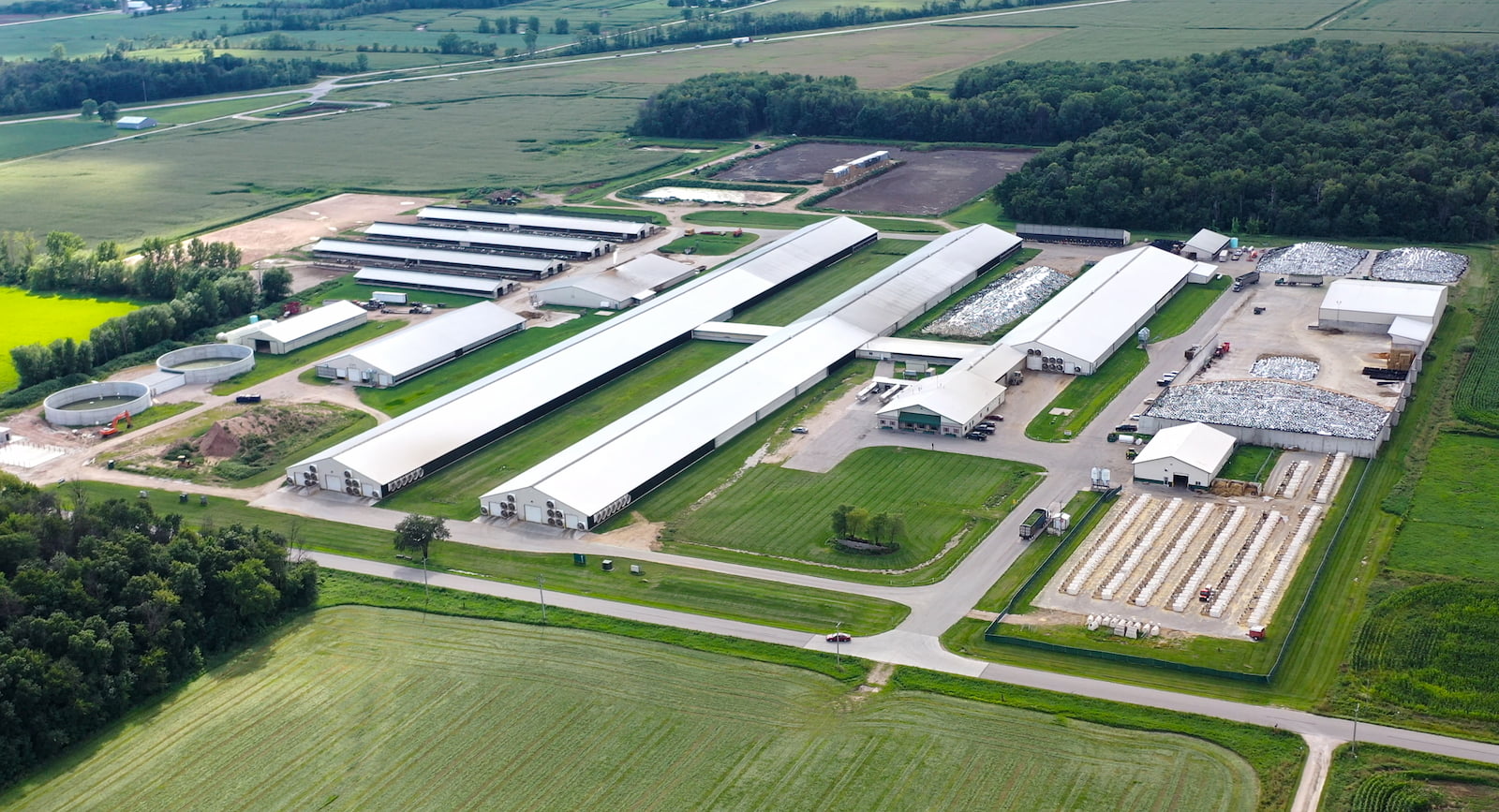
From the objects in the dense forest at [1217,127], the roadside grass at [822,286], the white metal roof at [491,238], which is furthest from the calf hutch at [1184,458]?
the white metal roof at [491,238]

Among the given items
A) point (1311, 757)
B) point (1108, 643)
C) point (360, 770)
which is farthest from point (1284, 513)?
point (360, 770)

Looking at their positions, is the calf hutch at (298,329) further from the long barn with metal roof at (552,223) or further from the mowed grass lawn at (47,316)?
the long barn with metal roof at (552,223)

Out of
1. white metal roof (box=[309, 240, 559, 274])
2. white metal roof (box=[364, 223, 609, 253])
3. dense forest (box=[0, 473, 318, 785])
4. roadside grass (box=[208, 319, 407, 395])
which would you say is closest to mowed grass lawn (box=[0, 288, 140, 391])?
roadside grass (box=[208, 319, 407, 395])

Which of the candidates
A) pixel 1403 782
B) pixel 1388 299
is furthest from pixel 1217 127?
pixel 1403 782

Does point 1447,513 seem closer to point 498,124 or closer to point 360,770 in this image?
point 360,770

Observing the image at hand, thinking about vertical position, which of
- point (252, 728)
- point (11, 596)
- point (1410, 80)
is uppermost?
point (1410, 80)

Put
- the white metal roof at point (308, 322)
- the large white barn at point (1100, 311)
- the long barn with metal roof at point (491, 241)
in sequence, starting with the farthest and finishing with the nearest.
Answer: the long barn with metal roof at point (491, 241) < the white metal roof at point (308, 322) < the large white barn at point (1100, 311)
